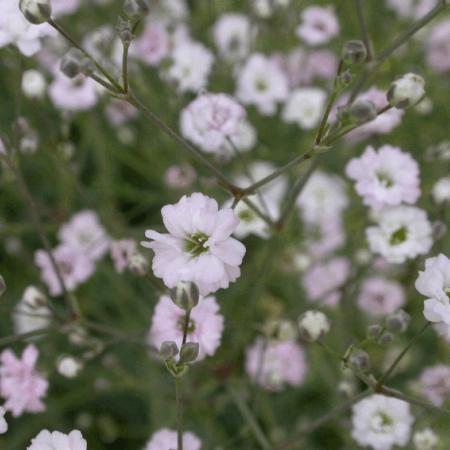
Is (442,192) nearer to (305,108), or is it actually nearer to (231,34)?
(305,108)

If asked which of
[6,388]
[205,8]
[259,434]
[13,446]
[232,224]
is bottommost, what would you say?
[259,434]

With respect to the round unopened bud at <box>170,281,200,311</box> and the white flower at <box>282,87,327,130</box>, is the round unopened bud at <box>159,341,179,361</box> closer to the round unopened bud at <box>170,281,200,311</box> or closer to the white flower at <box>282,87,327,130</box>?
the round unopened bud at <box>170,281,200,311</box>

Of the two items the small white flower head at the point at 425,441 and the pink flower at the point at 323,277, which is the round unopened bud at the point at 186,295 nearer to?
the small white flower head at the point at 425,441

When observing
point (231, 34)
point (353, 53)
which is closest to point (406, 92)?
point (353, 53)

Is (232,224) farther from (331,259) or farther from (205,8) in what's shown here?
(205,8)

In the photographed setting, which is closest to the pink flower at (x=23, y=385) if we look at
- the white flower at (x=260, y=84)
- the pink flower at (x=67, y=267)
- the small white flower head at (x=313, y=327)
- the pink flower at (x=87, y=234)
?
the pink flower at (x=67, y=267)

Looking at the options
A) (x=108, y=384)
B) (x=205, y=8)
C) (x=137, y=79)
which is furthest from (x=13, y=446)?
(x=205, y=8)

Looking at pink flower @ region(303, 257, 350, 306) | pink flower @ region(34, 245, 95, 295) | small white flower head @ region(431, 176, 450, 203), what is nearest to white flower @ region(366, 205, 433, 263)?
small white flower head @ region(431, 176, 450, 203)
